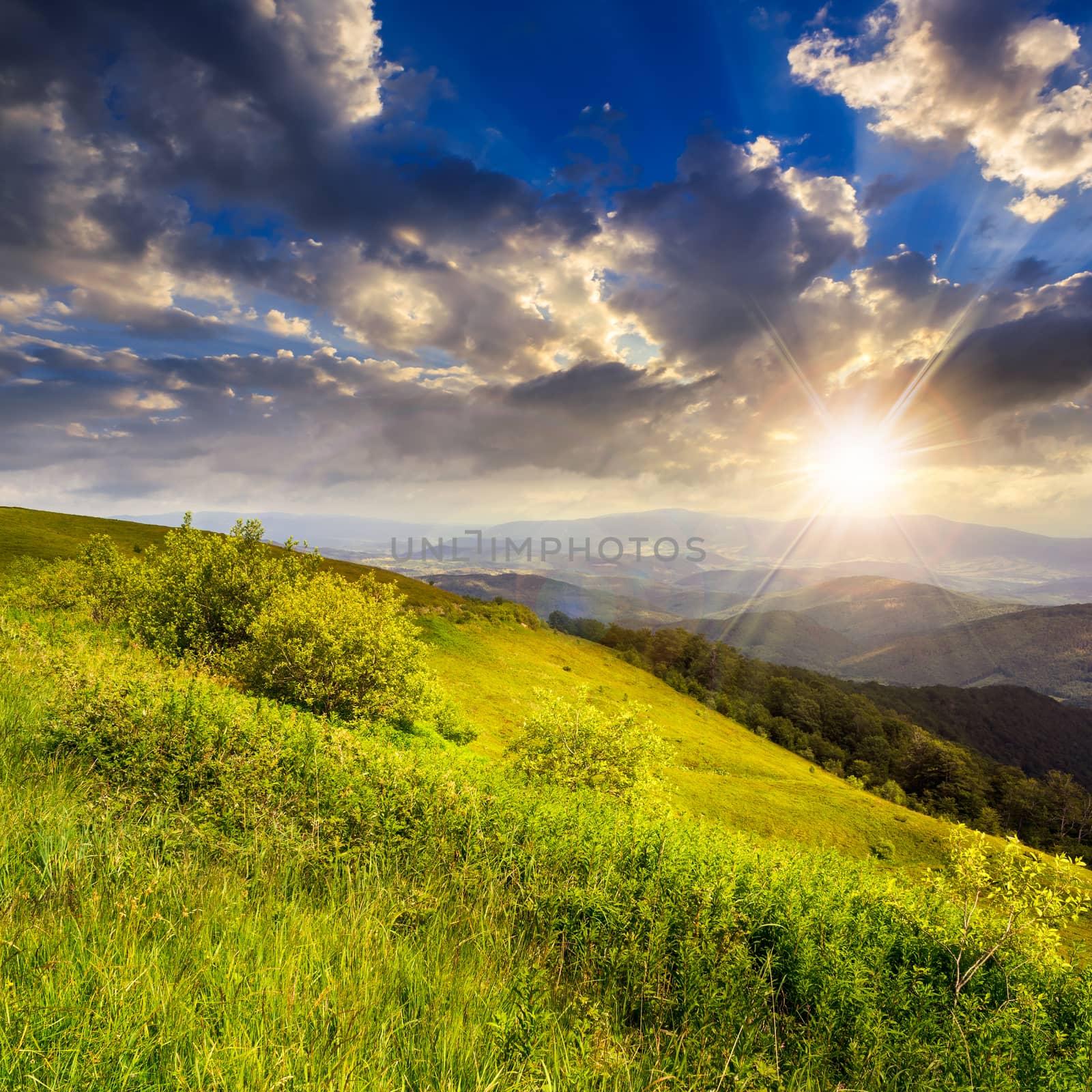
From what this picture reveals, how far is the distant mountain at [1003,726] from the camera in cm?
16050

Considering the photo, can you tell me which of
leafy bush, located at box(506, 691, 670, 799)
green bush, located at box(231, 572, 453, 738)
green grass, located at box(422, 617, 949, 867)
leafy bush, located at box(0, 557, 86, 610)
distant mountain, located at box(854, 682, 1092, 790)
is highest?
leafy bush, located at box(0, 557, 86, 610)

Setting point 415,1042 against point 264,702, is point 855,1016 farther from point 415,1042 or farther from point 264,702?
point 264,702

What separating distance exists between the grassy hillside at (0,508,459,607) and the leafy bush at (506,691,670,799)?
3060cm

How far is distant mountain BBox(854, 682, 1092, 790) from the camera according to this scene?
160 metres

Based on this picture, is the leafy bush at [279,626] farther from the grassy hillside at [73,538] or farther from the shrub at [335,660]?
the grassy hillside at [73,538]

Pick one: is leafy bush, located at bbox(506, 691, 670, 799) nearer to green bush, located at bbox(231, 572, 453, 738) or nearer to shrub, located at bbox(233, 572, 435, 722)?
green bush, located at bbox(231, 572, 453, 738)

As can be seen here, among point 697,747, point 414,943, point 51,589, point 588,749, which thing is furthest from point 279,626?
point 697,747

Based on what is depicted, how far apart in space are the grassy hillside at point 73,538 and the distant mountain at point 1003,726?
482 feet

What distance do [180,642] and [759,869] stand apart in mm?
24382

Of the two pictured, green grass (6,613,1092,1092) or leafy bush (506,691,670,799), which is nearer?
green grass (6,613,1092,1092)

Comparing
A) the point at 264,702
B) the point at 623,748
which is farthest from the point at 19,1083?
the point at 623,748

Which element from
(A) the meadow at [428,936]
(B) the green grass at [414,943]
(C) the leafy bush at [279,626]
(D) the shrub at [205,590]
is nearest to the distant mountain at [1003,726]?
(C) the leafy bush at [279,626]

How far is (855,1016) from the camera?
554cm

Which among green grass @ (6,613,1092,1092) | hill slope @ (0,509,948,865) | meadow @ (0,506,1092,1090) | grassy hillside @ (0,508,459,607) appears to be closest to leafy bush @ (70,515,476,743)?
hill slope @ (0,509,948,865)
